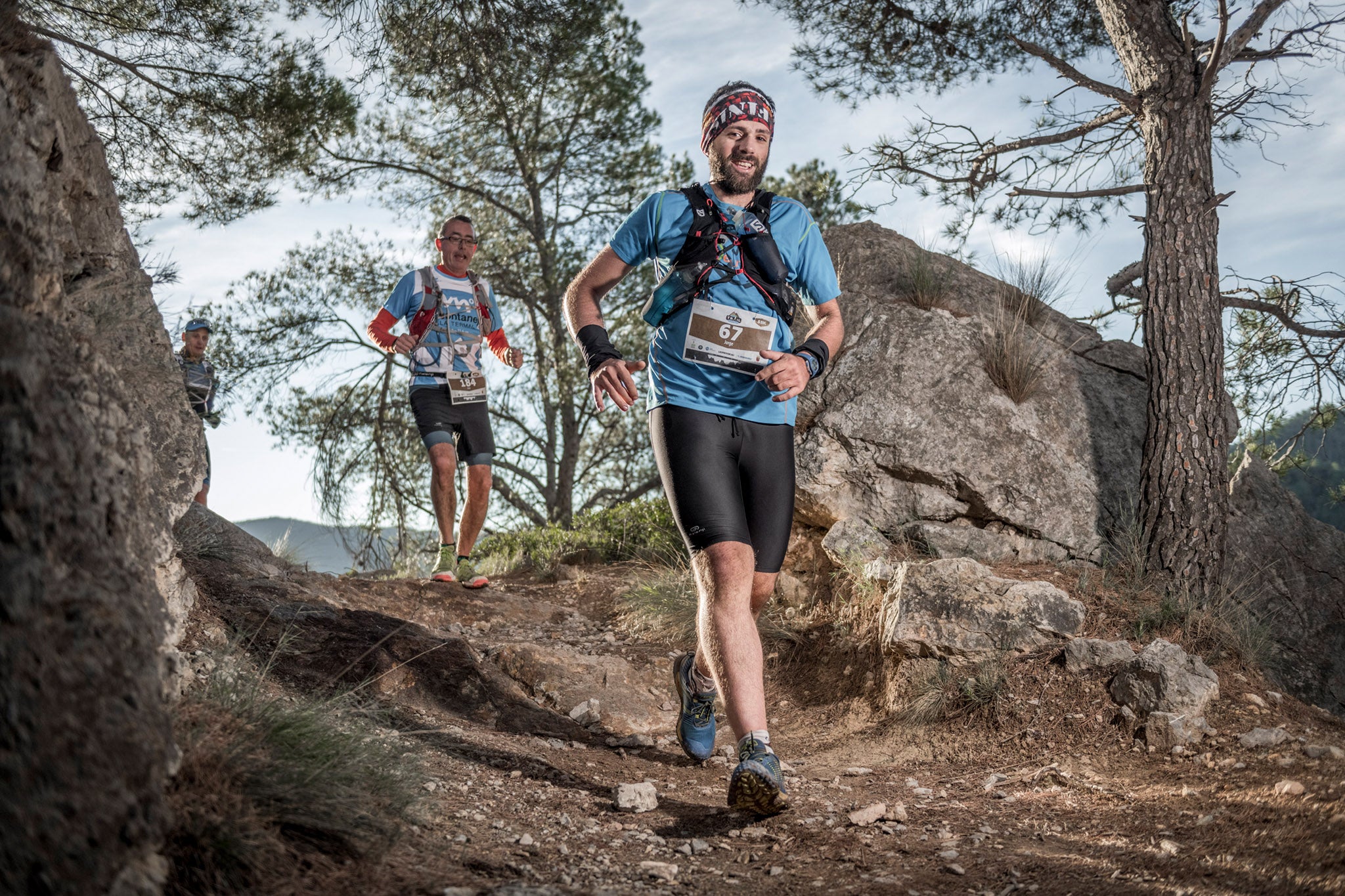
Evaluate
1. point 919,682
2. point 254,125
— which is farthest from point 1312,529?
point 254,125

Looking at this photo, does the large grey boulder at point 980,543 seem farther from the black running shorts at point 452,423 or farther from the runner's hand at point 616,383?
the black running shorts at point 452,423

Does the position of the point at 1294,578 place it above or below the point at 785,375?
below

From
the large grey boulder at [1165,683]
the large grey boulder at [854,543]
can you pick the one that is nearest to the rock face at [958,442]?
the large grey boulder at [854,543]

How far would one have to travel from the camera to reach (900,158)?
22.4 ft

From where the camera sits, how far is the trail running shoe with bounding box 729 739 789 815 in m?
2.81

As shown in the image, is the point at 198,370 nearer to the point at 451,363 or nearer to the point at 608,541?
the point at 451,363

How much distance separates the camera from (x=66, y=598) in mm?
1683

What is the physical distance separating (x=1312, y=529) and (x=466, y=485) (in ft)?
18.9

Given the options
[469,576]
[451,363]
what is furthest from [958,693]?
[451,363]

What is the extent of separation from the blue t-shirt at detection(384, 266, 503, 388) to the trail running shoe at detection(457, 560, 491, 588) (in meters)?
1.37

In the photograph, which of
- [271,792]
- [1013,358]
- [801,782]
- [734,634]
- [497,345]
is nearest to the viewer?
[271,792]

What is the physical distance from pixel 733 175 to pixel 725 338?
648 mm

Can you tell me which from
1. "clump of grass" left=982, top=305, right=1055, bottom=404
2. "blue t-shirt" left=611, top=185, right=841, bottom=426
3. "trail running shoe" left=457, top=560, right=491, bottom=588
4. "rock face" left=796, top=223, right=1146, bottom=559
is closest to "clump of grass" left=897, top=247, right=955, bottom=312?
"rock face" left=796, top=223, right=1146, bottom=559

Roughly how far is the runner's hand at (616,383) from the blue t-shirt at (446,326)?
3538 millimetres
